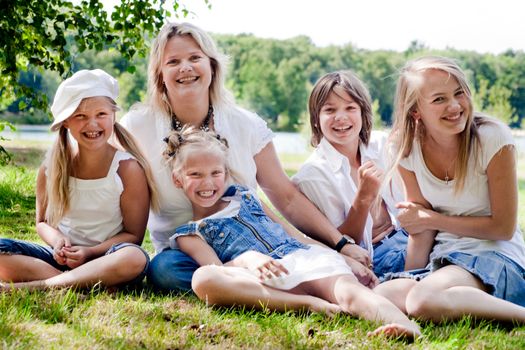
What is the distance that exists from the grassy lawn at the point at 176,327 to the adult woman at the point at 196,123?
0.62 metres

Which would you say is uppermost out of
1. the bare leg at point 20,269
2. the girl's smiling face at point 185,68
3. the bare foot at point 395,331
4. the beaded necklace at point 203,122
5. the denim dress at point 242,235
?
the girl's smiling face at point 185,68

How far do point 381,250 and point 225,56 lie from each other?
1278mm

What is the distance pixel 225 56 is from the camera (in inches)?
138

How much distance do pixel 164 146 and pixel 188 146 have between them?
0.24 m

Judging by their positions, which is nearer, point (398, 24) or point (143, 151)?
point (143, 151)

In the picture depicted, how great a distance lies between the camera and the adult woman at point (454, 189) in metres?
2.83

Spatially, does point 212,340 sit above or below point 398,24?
below

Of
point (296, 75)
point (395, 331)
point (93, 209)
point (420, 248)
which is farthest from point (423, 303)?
point (296, 75)

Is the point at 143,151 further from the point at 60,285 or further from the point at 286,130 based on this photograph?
the point at 286,130

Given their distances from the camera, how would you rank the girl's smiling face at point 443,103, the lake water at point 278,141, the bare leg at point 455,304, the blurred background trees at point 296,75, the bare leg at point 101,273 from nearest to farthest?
the bare leg at point 455,304 → the bare leg at point 101,273 → the girl's smiling face at point 443,103 → the lake water at point 278,141 → the blurred background trees at point 296,75

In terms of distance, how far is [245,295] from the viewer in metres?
2.69

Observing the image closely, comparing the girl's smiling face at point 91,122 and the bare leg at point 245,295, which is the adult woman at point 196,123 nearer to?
the girl's smiling face at point 91,122

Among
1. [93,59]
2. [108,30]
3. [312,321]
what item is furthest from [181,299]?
[93,59]

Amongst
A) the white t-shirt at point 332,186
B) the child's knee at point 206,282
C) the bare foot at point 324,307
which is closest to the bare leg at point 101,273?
the child's knee at point 206,282
